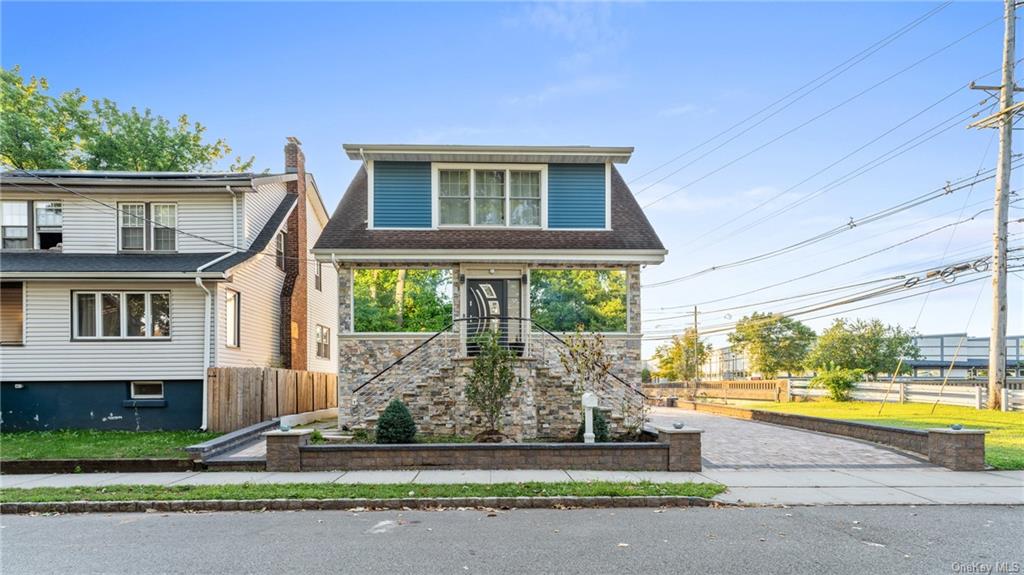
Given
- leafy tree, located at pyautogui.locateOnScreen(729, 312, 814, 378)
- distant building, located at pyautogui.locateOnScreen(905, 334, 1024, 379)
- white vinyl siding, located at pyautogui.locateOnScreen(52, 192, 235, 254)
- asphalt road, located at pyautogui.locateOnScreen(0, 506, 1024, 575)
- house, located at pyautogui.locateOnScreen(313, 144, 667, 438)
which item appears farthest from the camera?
distant building, located at pyautogui.locateOnScreen(905, 334, 1024, 379)

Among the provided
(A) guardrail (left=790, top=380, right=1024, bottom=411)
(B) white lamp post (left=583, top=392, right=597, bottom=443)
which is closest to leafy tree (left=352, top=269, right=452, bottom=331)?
(B) white lamp post (left=583, top=392, right=597, bottom=443)

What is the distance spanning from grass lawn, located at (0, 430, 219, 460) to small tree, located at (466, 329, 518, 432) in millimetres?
5682

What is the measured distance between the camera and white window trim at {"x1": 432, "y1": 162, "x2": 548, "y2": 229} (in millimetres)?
15539

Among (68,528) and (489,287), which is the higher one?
(489,287)

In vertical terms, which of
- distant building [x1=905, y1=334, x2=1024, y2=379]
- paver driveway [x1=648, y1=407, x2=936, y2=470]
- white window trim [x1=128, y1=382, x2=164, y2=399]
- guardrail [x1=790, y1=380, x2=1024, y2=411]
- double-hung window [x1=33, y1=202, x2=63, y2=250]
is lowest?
distant building [x1=905, y1=334, x2=1024, y2=379]

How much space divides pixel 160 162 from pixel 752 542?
30593mm

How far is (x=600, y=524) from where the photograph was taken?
7332 mm

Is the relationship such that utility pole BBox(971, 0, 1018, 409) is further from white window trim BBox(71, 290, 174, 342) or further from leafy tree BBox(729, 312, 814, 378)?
leafy tree BBox(729, 312, 814, 378)

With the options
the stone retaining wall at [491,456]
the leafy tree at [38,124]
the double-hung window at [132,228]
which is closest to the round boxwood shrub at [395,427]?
the stone retaining wall at [491,456]

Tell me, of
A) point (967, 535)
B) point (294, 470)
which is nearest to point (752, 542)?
point (967, 535)

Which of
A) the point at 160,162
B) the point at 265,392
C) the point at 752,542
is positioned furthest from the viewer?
the point at 160,162

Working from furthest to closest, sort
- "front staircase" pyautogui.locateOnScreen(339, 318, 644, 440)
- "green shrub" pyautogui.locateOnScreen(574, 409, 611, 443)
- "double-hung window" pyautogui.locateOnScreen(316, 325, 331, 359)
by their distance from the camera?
"double-hung window" pyautogui.locateOnScreen(316, 325, 331, 359)
"front staircase" pyautogui.locateOnScreen(339, 318, 644, 440)
"green shrub" pyautogui.locateOnScreen(574, 409, 611, 443)

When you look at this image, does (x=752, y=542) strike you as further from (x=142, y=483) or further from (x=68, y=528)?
(x=142, y=483)

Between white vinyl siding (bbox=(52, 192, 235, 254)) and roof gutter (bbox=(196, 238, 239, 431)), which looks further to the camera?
white vinyl siding (bbox=(52, 192, 235, 254))
